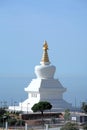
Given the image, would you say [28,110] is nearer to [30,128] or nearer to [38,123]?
[38,123]

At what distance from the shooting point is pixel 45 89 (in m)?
62.5

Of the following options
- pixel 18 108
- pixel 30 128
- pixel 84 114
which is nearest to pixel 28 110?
pixel 18 108

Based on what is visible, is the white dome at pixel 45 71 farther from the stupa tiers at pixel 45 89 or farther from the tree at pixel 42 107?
the tree at pixel 42 107

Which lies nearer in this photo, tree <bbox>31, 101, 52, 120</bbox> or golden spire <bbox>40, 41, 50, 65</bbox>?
tree <bbox>31, 101, 52, 120</bbox>

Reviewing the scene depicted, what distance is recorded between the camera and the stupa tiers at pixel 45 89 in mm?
62562

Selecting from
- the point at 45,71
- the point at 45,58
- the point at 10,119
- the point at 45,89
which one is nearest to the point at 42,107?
the point at 10,119

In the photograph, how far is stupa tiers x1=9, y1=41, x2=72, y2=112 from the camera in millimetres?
62562

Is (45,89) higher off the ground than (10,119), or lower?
higher

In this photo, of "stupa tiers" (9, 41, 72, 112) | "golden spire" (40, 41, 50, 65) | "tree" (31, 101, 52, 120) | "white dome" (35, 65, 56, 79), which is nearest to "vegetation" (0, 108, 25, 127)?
"tree" (31, 101, 52, 120)

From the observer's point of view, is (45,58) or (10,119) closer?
(10,119)

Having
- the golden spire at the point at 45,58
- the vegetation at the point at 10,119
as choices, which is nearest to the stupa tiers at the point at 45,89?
the golden spire at the point at 45,58

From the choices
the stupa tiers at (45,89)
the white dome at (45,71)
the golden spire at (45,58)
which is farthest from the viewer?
the golden spire at (45,58)

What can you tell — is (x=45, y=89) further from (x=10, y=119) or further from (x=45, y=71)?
(x=10, y=119)

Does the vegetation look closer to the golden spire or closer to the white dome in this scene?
the white dome
